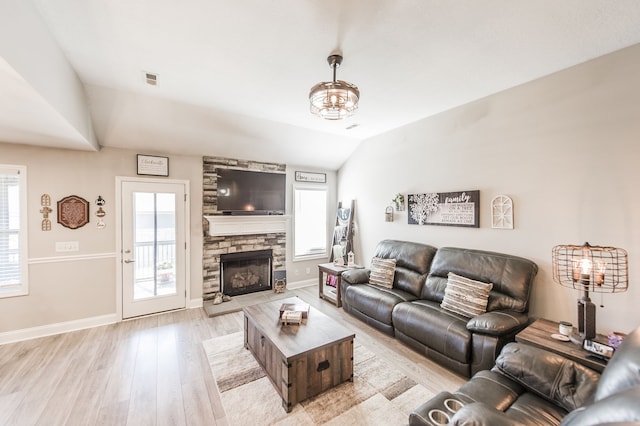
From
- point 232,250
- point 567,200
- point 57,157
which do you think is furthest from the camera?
point 232,250

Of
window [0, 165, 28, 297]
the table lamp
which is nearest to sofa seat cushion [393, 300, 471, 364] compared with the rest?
the table lamp

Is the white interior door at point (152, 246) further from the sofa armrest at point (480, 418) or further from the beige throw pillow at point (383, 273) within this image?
the sofa armrest at point (480, 418)

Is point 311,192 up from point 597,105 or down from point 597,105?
down

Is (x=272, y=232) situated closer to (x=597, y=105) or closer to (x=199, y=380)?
(x=199, y=380)

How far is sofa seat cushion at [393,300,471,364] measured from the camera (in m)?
2.48

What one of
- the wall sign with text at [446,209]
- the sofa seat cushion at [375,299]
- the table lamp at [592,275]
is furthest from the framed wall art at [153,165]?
the table lamp at [592,275]

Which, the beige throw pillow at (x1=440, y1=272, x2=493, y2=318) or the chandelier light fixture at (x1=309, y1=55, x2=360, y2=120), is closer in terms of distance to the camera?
the chandelier light fixture at (x1=309, y1=55, x2=360, y2=120)

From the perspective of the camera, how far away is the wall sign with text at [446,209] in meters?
3.37

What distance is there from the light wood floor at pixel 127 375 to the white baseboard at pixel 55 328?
118 mm

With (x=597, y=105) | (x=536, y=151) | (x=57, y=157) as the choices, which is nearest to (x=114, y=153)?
(x=57, y=157)

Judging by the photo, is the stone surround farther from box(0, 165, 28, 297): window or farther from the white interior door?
box(0, 165, 28, 297): window

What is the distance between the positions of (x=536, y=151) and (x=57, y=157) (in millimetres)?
5821

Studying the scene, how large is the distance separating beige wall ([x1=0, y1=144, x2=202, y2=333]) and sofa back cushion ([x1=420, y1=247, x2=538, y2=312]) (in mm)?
4508

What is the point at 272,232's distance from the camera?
5.09m
